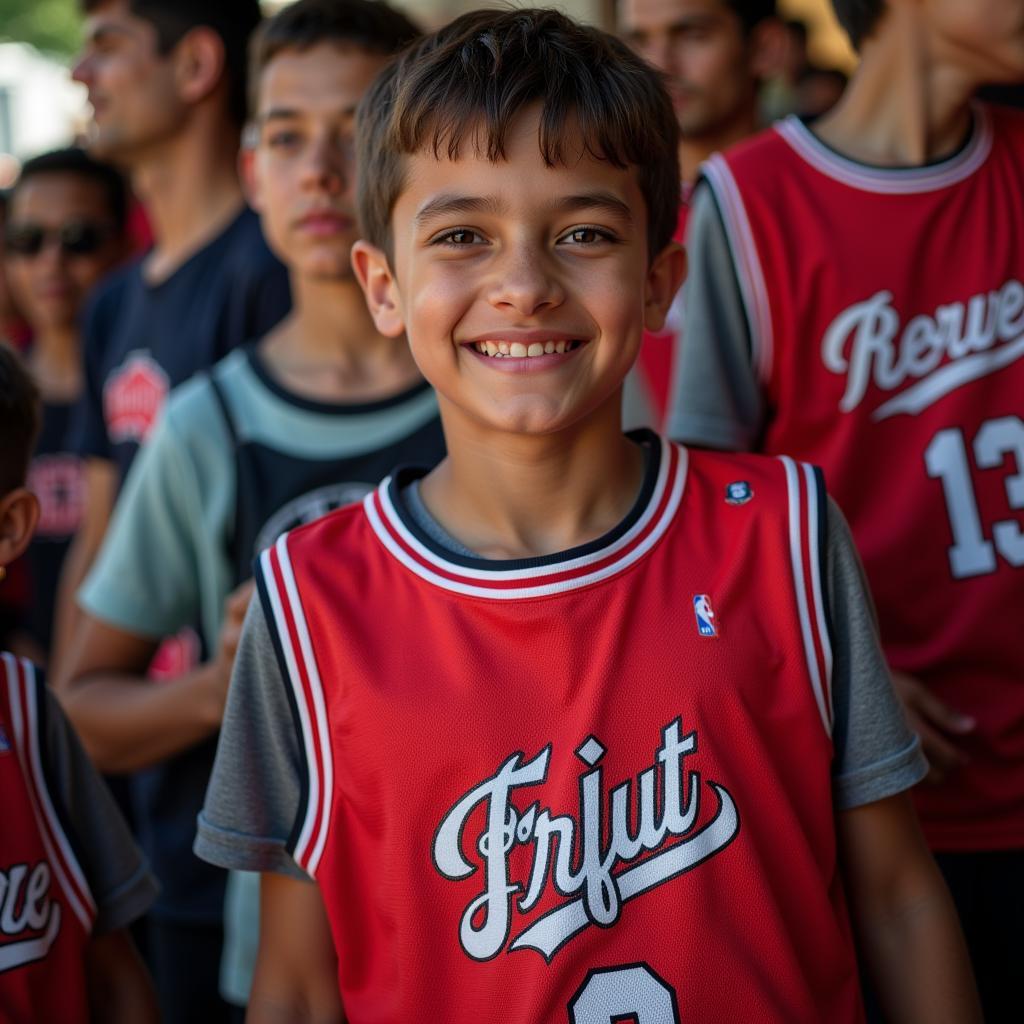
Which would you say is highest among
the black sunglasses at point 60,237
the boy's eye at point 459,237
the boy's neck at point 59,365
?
the black sunglasses at point 60,237

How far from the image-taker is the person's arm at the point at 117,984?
1.91 metres

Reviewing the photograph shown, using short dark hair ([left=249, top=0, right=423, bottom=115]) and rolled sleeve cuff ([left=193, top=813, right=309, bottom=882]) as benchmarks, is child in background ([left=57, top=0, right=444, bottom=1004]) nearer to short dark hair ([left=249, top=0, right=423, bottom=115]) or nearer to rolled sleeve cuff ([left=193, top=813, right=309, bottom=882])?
short dark hair ([left=249, top=0, right=423, bottom=115])

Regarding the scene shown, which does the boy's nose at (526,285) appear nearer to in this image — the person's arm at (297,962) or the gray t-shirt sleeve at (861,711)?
the gray t-shirt sleeve at (861,711)

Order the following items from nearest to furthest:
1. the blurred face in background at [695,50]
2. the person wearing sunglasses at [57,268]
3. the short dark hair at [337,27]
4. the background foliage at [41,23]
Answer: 1. the short dark hair at [337,27]
2. the blurred face in background at [695,50]
3. the person wearing sunglasses at [57,268]
4. the background foliage at [41,23]

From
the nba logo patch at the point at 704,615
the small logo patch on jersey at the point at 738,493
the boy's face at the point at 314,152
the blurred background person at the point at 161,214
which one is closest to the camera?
the nba logo patch at the point at 704,615

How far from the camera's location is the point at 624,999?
1648 mm

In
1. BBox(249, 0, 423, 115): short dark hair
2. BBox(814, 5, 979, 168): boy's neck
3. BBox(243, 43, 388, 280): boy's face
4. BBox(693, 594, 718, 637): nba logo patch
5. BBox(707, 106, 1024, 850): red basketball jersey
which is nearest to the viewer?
BBox(693, 594, 718, 637): nba logo patch

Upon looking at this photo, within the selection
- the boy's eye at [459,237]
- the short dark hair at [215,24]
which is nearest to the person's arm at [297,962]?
the boy's eye at [459,237]

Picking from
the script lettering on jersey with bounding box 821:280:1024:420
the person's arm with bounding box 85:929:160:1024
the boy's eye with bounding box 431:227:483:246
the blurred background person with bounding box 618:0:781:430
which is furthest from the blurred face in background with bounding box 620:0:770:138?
the person's arm with bounding box 85:929:160:1024

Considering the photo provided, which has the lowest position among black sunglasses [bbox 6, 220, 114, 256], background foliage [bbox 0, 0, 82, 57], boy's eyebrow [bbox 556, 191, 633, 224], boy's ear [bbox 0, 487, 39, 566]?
boy's ear [bbox 0, 487, 39, 566]

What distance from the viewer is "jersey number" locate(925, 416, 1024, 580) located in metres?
2.27

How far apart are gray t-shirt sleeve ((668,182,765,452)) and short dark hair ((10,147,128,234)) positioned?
342 cm

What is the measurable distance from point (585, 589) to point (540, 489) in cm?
20

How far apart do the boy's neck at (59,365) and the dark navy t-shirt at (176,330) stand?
4.88 feet
